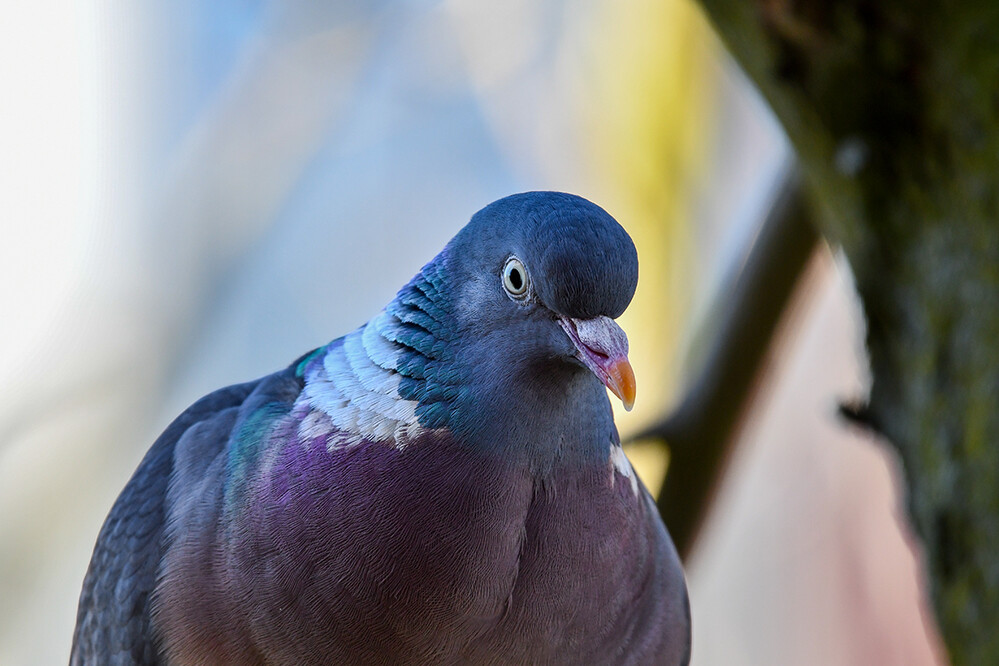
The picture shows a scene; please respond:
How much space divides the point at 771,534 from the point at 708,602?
1.54 feet

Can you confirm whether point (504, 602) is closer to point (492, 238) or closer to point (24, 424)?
point (492, 238)

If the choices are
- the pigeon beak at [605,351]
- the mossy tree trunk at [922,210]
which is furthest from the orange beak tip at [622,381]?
the mossy tree trunk at [922,210]

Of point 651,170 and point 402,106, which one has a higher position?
point 402,106

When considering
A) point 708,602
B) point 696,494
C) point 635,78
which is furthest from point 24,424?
point 708,602

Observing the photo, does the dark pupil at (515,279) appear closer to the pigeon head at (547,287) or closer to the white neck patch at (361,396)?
the pigeon head at (547,287)

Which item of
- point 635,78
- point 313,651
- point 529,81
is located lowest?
point 313,651

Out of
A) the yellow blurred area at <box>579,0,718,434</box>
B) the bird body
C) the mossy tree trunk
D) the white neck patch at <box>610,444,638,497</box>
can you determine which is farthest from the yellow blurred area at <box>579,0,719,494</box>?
the bird body

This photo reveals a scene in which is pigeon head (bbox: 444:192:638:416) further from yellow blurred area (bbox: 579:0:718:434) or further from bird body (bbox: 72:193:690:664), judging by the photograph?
yellow blurred area (bbox: 579:0:718:434)

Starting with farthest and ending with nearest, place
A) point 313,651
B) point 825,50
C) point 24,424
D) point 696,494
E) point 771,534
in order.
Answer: point 771,534 < point 24,424 < point 696,494 < point 825,50 < point 313,651

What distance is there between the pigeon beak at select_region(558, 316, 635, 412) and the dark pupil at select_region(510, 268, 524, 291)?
110 mm

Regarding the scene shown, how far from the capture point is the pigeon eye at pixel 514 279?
1776 mm

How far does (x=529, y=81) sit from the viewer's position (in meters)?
4.33

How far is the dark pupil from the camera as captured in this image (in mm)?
1790

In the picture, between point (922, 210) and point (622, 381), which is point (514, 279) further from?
point (922, 210)
